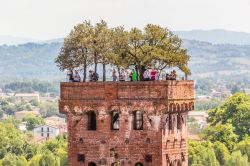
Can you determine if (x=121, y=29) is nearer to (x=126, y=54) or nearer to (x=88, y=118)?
(x=126, y=54)

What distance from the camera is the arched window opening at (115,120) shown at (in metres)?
48.2

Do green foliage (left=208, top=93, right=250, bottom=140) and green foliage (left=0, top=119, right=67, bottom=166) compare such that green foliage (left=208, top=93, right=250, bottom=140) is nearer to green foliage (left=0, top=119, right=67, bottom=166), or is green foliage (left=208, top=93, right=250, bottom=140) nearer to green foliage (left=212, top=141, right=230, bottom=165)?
green foliage (left=212, top=141, right=230, bottom=165)

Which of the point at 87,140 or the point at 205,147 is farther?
the point at 205,147

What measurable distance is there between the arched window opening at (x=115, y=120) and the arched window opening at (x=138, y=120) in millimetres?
706

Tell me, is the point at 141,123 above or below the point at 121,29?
below

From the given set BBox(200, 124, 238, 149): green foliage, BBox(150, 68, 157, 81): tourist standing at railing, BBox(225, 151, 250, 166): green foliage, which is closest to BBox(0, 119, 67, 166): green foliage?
BBox(200, 124, 238, 149): green foliage

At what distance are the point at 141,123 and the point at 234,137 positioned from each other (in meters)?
114

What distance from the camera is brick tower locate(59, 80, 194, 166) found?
47.6 metres

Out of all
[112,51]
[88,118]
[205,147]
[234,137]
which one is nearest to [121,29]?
[112,51]

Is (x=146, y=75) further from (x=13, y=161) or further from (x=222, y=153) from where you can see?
(x=13, y=161)

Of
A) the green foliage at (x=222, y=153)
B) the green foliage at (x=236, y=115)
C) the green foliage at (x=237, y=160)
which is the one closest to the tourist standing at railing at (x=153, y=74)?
the green foliage at (x=237, y=160)

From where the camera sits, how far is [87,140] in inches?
1902

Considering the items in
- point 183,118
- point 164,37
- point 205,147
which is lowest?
point 205,147

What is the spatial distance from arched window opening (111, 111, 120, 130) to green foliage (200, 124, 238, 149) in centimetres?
10946
